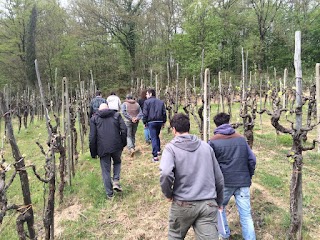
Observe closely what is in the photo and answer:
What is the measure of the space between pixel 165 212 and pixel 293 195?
213cm

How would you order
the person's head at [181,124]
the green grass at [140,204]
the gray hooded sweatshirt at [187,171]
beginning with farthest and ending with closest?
the green grass at [140,204] < the person's head at [181,124] < the gray hooded sweatshirt at [187,171]

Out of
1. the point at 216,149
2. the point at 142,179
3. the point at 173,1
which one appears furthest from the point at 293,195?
the point at 173,1

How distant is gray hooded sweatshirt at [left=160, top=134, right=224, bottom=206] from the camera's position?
276 cm

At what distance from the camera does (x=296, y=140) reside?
136 inches

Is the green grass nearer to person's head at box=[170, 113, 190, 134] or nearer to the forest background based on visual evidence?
person's head at box=[170, 113, 190, 134]

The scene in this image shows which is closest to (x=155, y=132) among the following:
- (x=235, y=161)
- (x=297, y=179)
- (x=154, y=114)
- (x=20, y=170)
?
(x=154, y=114)

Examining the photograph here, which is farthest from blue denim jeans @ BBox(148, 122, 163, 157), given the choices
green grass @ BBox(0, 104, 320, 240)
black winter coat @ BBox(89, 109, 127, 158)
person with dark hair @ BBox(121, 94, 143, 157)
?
black winter coat @ BBox(89, 109, 127, 158)

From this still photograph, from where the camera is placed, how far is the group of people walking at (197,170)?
2.77 meters

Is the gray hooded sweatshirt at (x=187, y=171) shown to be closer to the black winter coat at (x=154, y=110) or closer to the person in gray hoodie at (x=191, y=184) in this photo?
the person in gray hoodie at (x=191, y=184)

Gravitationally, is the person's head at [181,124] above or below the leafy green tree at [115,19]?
below

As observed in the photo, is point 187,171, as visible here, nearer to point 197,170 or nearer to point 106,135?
point 197,170

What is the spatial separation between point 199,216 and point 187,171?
1.48 ft

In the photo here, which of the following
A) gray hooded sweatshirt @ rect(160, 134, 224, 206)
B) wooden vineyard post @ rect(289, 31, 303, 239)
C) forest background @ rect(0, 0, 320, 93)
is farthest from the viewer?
forest background @ rect(0, 0, 320, 93)

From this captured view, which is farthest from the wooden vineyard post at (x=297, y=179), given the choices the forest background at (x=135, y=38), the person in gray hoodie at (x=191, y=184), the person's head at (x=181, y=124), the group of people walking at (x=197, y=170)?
the forest background at (x=135, y=38)
